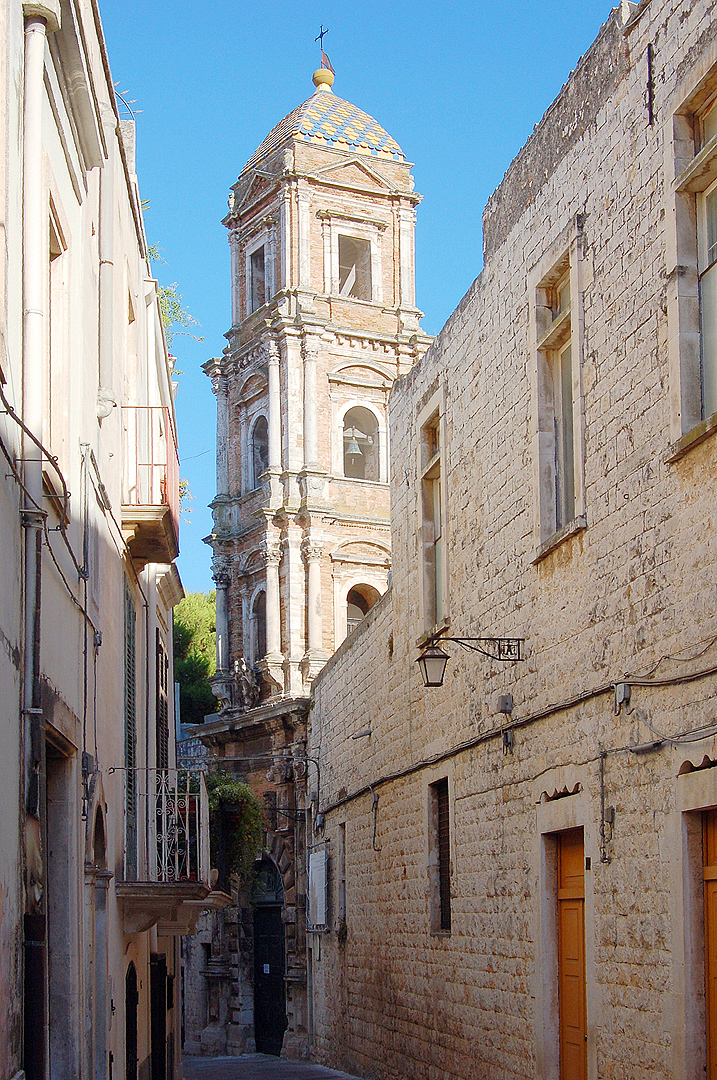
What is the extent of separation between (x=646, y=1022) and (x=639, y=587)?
8.32 feet

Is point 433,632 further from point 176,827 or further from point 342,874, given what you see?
point 342,874

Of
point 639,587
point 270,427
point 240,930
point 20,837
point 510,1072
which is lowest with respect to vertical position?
point 240,930

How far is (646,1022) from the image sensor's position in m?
8.41

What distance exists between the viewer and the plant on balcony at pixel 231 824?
23.2m

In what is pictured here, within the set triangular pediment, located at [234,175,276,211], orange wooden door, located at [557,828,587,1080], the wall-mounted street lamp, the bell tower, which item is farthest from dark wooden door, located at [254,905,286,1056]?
orange wooden door, located at [557,828,587,1080]

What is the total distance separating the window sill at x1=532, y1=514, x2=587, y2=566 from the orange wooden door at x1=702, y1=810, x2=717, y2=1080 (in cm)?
247

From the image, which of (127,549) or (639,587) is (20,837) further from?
(127,549)

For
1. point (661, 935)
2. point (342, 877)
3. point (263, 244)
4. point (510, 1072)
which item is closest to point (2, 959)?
point (661, 935)

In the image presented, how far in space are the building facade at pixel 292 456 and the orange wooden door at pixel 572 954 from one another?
64.3ft

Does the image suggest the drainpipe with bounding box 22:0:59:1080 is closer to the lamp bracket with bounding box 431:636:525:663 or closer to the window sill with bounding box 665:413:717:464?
the window sill with bounding box 665:413:717:464

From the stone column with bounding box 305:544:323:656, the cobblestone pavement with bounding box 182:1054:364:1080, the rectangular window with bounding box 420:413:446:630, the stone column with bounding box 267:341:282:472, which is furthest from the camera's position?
the stone column with bounding box 267:341:282:472

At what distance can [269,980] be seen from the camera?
3127 cm

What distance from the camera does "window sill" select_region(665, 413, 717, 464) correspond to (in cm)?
765

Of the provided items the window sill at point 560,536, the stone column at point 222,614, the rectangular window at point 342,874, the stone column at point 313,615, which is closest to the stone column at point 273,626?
the stone column at point 313,615
